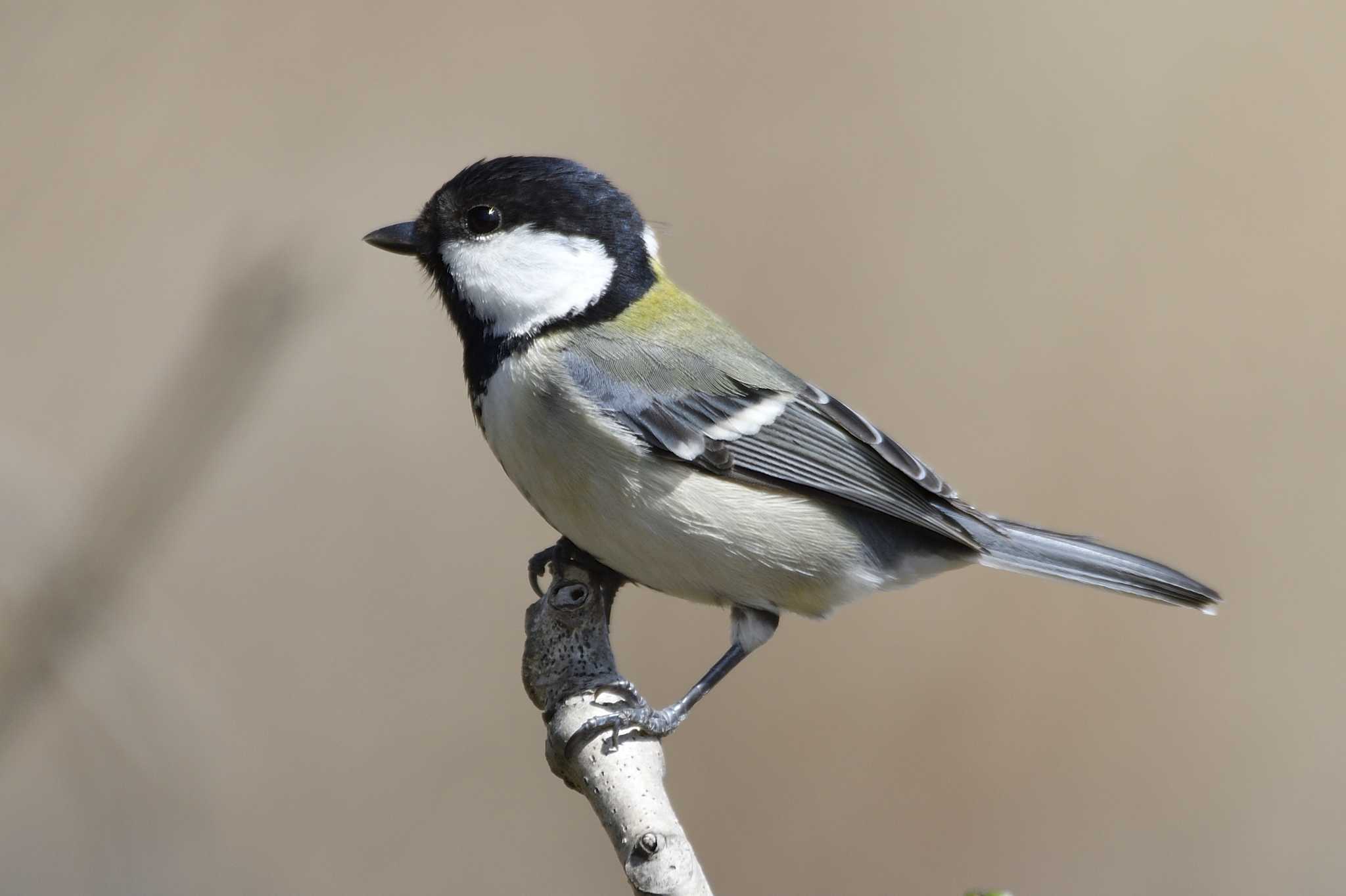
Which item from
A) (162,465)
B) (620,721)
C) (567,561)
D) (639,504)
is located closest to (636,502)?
(639,504)

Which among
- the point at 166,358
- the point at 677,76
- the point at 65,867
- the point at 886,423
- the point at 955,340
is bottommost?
the point at 65,867

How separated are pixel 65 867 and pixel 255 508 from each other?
1228 millimetres

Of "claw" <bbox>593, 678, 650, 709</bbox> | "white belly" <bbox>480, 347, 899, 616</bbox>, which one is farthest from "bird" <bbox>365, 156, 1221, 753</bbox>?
"claw" <bbox>593, 678, 650, 709</bbox>

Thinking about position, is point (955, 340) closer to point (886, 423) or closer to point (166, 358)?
point (886, 423)

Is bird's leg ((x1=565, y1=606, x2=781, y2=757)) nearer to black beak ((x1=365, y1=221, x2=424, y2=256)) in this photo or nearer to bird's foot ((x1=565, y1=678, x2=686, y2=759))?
bird's foot ((x1=565, y1=678, x2=686, y2=759))

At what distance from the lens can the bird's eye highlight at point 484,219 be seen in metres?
2.59

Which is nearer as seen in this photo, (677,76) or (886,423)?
(886,423)

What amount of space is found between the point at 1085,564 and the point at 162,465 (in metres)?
2.06

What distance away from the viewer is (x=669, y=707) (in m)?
2.44

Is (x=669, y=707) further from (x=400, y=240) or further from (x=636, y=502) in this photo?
(x=400, y=240)

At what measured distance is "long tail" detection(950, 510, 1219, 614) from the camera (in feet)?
8.89

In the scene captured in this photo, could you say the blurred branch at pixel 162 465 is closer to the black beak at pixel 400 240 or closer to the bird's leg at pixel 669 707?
the bird's leg at pixel 669 707

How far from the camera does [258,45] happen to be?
413 centimetres

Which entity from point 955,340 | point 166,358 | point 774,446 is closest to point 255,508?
point 166,358
